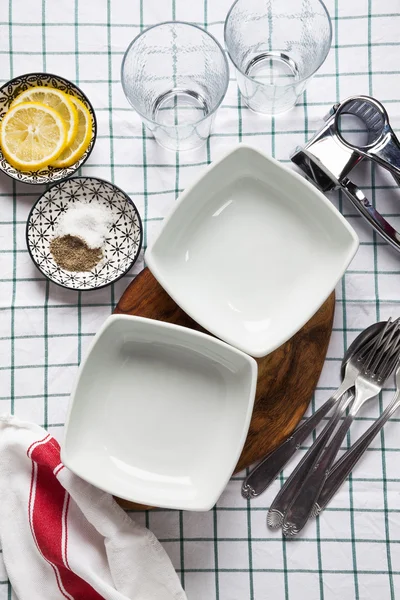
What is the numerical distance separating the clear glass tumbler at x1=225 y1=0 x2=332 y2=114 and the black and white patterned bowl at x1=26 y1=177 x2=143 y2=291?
0.88ft

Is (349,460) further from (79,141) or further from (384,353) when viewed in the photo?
(79,141)

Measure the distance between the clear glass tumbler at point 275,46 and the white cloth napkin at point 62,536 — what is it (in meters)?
0.64

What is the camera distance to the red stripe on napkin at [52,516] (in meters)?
1.05

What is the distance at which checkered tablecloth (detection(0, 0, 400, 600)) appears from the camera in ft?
3.56

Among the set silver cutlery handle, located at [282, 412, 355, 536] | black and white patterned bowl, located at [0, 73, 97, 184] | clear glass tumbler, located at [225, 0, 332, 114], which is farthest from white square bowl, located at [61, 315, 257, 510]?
clear glass tumbler, located at [225, 0, 332, 114]

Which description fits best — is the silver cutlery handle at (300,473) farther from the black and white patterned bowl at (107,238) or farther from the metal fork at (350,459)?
the black and white patterned bowl at (107,238)

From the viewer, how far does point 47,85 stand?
1.08 metres

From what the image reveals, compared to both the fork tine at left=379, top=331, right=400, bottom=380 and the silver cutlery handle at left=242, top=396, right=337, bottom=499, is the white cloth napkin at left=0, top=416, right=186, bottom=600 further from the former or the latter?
the fork tine at left=379, top=331, right=400, bottom=380

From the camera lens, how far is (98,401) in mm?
1017

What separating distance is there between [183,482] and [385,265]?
47cm

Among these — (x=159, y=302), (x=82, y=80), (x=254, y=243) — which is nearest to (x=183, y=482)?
(x=159, y=302)

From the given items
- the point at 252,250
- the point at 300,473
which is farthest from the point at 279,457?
the point at 252,250

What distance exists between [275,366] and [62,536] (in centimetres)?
43

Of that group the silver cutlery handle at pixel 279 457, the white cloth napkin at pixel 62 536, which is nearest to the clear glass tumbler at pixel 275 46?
the silver cutlery handle at pixel 279 457
